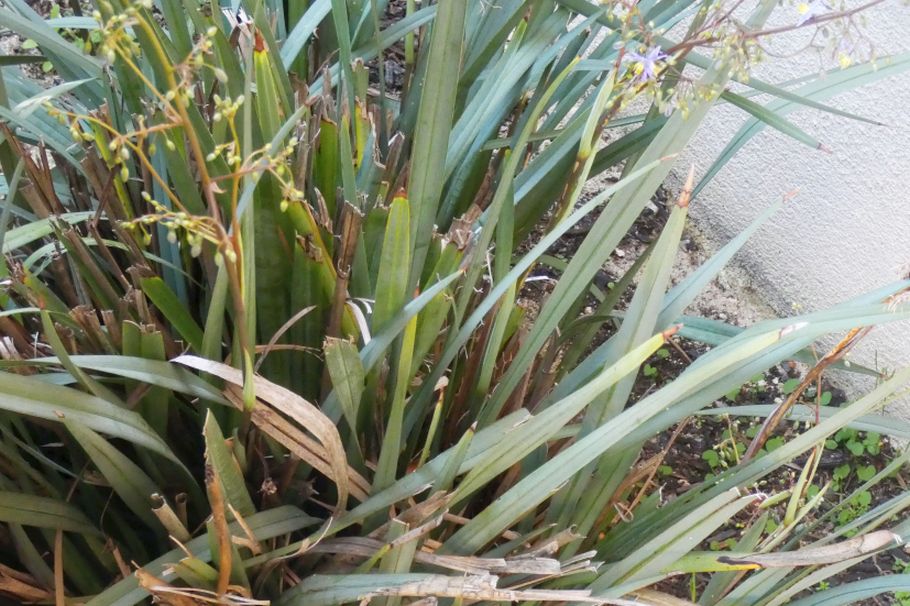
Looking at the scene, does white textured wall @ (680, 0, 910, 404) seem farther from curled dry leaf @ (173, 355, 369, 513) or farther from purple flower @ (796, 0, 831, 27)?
curled dry leaf @ (173, 355, 369, 513)

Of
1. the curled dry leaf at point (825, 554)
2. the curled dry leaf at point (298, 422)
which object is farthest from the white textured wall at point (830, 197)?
the curled dry leaf at point (298, 422)

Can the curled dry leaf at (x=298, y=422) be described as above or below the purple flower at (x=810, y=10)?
below

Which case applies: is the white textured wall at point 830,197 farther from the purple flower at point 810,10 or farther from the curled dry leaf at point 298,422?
the curled dry leaf at point 298,422

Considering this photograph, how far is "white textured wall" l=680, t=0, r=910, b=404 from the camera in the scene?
3.92 ft

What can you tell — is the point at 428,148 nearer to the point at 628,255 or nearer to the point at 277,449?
the point at 277,449

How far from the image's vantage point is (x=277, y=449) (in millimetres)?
664

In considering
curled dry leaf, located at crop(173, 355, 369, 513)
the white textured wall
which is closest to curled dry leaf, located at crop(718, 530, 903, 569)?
curled dry leaf, located at crop(173, 355, 369, 513)

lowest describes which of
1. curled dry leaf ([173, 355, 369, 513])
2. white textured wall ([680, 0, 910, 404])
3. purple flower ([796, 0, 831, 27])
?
curled dry leaf ([173, 355, 369, 513])

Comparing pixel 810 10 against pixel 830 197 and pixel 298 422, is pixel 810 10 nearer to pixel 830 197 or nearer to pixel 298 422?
pixel 298 422

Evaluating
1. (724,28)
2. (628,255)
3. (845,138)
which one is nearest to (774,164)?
(845,138)

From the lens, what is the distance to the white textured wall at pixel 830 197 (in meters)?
1.20

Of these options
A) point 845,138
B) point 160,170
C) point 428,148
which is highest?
point 845,138

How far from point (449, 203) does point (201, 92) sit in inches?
10.3

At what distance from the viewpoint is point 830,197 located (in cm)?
132
